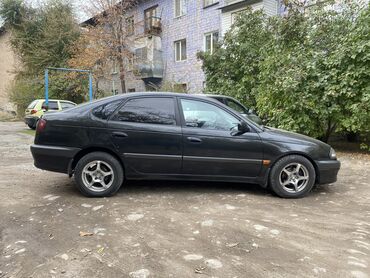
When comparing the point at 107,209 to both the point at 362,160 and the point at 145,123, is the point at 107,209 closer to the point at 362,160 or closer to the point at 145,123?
the point at 145,123

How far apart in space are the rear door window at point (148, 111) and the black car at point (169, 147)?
15 mm

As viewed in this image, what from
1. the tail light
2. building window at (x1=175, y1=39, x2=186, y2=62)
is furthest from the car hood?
building window at (x1=175, y1=39, x2=186, y2=62)

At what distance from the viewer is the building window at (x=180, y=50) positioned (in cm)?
2286

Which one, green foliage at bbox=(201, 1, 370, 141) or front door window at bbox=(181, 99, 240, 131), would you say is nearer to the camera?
front door window at bbox=(181, 99, 240, 131)

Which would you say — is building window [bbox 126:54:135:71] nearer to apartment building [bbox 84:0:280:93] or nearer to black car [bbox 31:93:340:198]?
apartment building [bbox 84:0:280:93]

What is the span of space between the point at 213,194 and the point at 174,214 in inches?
41.3

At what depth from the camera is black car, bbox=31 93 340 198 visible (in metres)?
4.77

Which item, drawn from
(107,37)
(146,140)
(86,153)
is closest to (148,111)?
(146,140)

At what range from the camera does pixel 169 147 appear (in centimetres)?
482

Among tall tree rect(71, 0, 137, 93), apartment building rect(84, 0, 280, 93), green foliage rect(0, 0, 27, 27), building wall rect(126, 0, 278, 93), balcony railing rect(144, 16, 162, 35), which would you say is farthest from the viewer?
green foliage rect(0, 0, 27, 27)

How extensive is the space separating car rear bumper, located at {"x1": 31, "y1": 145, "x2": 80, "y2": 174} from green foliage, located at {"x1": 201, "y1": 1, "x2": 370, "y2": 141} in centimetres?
640

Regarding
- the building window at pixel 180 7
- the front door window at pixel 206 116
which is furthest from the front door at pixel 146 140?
the building window at pixel 180 7

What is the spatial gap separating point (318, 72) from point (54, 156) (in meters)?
7.26

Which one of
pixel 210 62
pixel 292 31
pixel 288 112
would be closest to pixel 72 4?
pixel 210 62
